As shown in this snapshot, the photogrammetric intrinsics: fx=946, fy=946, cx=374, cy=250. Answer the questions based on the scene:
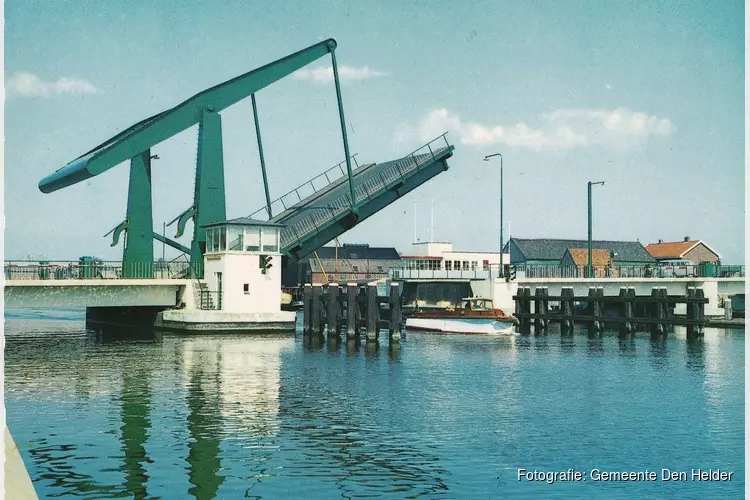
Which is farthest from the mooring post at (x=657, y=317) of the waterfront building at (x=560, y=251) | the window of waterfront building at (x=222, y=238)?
the waterfront building at (x=560, y=251)

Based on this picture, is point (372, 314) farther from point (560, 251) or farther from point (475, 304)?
point (560, 251)

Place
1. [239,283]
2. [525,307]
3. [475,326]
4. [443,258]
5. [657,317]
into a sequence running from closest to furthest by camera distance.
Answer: [239,283], [475,326], [657,317], [525,307], [443,258]

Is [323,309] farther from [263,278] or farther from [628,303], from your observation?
[628,303]

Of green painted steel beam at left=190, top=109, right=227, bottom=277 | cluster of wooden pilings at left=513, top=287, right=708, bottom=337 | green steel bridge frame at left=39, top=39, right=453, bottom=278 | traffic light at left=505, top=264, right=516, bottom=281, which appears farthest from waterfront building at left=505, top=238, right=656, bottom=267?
green painted steel beam at left=190, top=109, right=227, bottom=277

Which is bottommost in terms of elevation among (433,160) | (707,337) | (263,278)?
(707,337)

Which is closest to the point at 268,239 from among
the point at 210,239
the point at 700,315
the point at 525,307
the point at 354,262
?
the point at 210,239

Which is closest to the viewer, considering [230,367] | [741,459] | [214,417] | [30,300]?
[741,459]

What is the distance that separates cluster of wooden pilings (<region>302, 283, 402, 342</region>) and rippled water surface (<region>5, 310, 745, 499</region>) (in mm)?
3435

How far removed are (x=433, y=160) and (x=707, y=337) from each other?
1283 centimetres

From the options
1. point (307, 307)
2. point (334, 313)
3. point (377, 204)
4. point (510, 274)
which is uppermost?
point (377, 204)

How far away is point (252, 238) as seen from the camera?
114 feet

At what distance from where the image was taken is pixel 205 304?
34906 millimetres

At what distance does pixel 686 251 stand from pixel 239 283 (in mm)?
56097

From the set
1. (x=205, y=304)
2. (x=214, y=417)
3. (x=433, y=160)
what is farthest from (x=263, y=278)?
(x=214, y=417)
